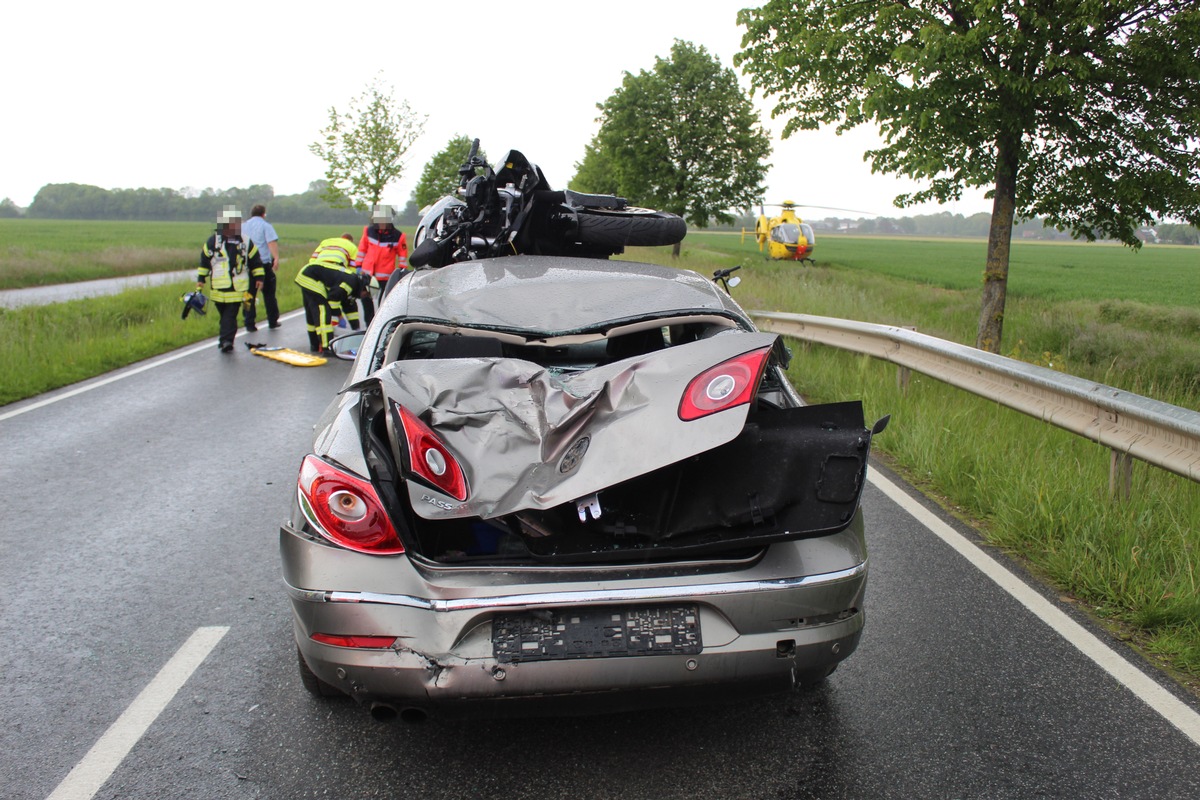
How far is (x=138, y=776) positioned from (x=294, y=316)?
55.3 feet

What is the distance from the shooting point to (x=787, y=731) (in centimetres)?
314

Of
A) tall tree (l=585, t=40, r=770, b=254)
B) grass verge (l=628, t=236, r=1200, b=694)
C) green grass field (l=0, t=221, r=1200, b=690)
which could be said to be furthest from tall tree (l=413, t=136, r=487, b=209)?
grass verge (l=628, t=236, r=1200, b=694)

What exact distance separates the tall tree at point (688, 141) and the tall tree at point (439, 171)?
28502 mm

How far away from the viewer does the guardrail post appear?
4992mm

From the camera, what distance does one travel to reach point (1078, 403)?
5332mm

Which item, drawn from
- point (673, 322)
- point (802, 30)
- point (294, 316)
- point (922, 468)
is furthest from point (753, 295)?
point (673, 322)

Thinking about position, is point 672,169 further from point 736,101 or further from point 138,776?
point 138,776

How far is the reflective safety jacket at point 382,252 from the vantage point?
13328 mm

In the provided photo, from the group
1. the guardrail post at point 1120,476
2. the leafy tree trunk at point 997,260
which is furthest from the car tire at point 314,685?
the leafy tree trunk at point 997,260

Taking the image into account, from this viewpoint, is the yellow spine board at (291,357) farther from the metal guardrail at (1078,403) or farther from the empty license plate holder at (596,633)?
the empty license plate holder at (596,633)

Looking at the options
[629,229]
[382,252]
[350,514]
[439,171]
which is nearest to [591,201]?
[629,229]

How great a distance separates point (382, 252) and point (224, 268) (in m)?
2.14

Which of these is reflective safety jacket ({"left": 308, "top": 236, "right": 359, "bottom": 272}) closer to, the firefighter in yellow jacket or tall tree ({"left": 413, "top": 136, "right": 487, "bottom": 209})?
the firefighter in yellow jacket

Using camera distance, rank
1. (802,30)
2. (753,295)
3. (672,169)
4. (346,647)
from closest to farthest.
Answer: (346,647), (802,30), (753,295), (672,169)
